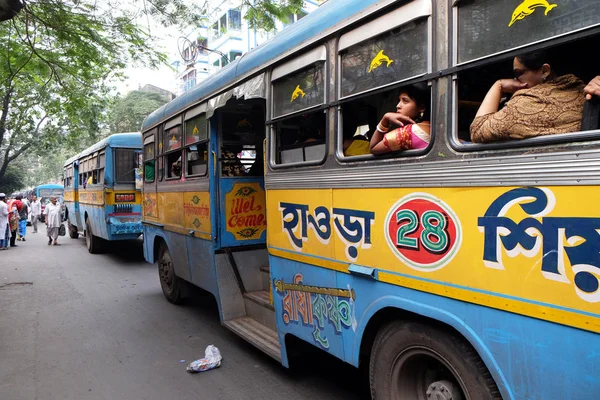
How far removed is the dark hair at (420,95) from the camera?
220 cm

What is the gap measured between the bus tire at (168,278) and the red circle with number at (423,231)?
14.8ft

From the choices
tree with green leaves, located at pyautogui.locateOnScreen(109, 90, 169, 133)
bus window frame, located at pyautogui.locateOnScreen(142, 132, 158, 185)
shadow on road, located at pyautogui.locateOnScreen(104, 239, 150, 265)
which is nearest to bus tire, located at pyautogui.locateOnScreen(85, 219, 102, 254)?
shadow on road, located at pyautogui.locateOnScreen(104, 239, 150, 265)

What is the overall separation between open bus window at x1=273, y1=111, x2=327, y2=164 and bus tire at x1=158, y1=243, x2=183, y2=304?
339cm

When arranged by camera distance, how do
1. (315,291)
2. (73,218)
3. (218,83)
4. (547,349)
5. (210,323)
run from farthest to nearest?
1. (73,218)
2. (210,323)
3. (218,83)
4. (315,291)
5. (547,349)

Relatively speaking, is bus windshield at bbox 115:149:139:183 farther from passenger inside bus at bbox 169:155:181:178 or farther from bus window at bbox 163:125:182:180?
passenger inside bus at bbox 169:155:181:178

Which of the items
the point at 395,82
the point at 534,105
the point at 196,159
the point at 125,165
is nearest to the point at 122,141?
the point at 125,165

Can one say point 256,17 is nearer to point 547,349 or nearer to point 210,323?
point 210,323

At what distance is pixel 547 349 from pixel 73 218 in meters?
16.2

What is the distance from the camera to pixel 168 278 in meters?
6.40

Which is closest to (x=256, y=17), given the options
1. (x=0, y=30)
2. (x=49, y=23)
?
(x=49, y=23)

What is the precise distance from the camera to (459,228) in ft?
Answer: 6.39

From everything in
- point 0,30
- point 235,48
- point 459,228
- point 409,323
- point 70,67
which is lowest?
point 409,323

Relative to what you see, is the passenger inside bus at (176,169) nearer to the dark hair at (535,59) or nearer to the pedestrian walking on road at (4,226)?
the dark hair at (535,59)

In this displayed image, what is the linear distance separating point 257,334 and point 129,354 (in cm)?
143
